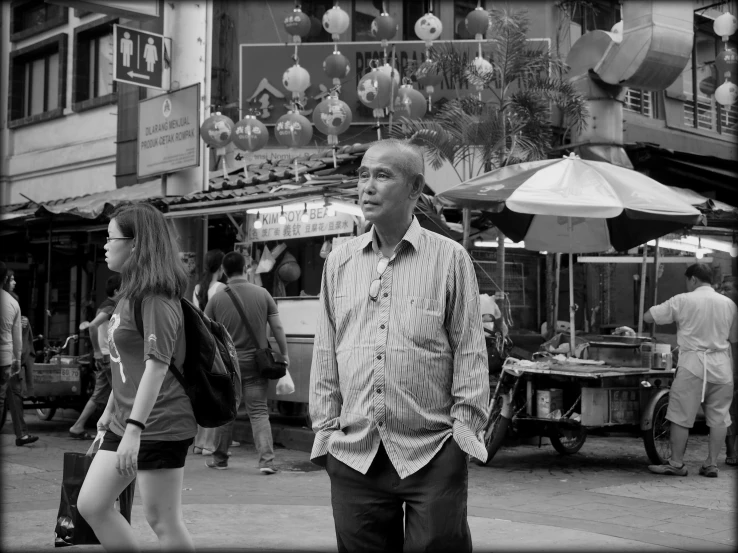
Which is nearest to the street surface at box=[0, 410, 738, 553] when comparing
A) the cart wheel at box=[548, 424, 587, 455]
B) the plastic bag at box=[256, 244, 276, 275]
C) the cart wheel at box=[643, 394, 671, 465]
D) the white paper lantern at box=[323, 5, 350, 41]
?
the cart wheel at box=[548, 424, 587, 455]

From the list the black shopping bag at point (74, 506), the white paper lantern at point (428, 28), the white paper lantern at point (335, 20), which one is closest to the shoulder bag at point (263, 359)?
the black shopping bag at point (74, 506)

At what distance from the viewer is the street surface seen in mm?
5785

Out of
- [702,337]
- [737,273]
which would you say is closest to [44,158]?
[737,273]

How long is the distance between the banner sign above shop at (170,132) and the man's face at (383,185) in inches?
382

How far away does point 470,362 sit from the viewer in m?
3.05

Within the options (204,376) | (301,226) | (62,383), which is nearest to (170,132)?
(301,226)

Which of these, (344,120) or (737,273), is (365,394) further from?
(737,273)

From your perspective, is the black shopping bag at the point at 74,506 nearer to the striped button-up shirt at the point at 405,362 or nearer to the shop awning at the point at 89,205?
the striped button-up shirt at the point at 405,362

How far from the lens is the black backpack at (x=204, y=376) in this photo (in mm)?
4043

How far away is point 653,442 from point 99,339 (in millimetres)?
6233

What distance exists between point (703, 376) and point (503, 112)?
4.47 m

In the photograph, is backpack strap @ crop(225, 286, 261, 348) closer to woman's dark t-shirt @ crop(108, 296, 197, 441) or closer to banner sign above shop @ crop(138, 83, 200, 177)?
banner sign above shop @ crop(138, 83, 200, 177)

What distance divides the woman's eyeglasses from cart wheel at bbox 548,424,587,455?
6.66 metres

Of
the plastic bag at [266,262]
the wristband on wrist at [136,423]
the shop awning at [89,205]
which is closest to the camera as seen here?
the wristband on wrist at [136,423]
